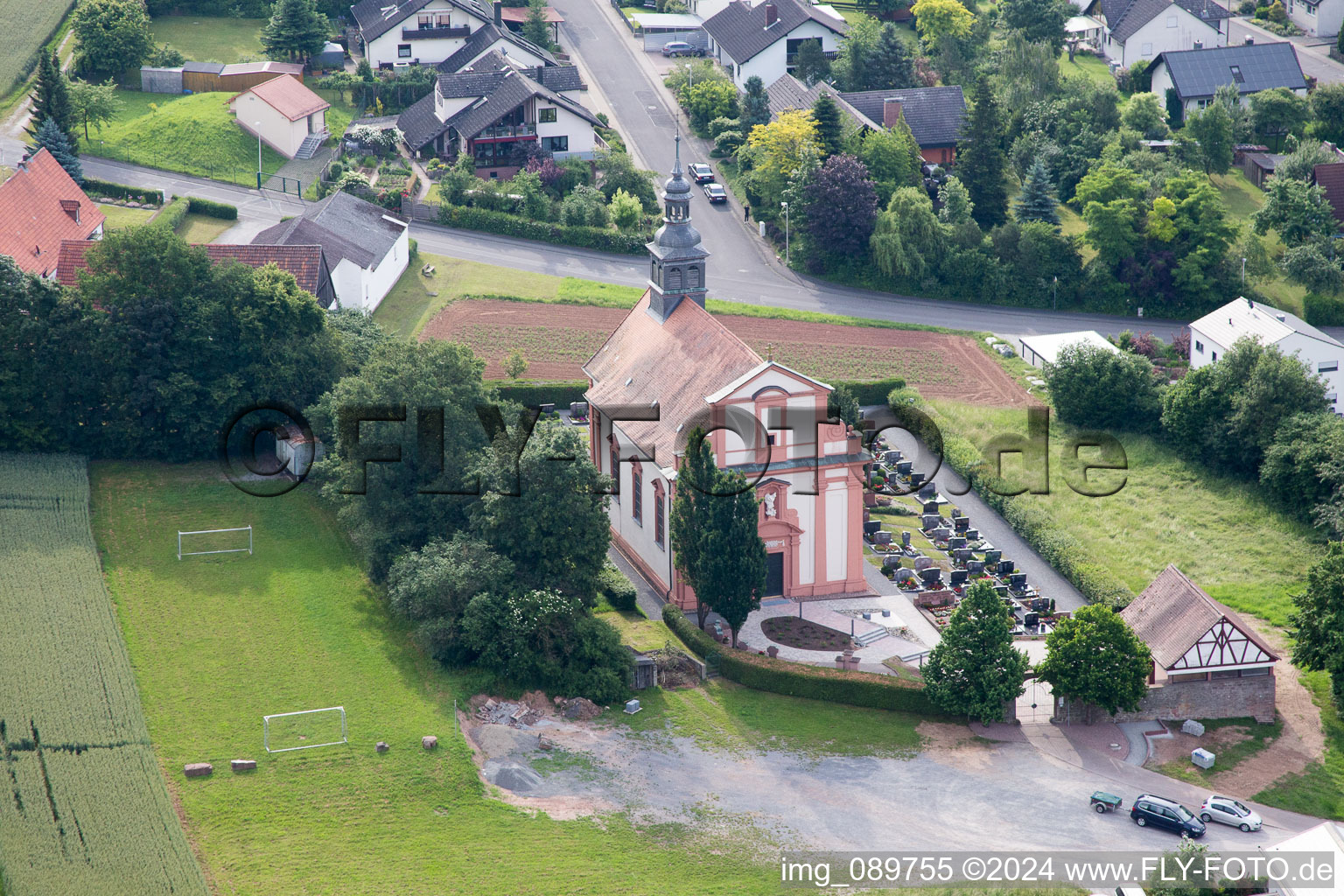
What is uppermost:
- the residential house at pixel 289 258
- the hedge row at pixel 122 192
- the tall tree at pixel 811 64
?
the tall tree at pixel 811 64

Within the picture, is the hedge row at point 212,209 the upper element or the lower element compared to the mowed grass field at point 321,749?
upper

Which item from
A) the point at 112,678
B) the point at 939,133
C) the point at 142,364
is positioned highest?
the point at 939,133

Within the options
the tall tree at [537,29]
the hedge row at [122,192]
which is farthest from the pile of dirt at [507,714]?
the tall tree at [537,29]

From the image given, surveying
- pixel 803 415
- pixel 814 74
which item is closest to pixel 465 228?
pixel 814 74

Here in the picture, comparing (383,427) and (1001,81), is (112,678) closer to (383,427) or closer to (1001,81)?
(383,427)

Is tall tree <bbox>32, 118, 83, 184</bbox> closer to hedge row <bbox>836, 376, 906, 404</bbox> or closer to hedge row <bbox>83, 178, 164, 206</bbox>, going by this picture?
hedge row <bbox>83, 178, 164, 206</bbox>

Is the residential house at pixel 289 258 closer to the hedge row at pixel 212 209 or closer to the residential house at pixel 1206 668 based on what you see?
the hedge row at pixel 212 209
